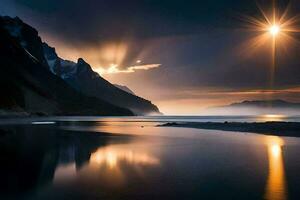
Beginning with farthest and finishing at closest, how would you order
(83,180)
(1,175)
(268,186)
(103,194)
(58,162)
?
(58,162) < (1,175) < (83,180) < (268,186) < (103,194)

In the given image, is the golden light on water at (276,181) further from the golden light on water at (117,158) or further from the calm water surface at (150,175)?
the golden light on water at (117,158)

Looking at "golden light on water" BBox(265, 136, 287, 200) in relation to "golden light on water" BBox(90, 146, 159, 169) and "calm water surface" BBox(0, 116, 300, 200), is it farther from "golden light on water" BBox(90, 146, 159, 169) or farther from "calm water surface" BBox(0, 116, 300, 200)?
"golden light on water" BBox(90, 146, 159, 169)

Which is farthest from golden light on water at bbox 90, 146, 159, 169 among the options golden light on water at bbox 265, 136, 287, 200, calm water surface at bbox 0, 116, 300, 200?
golden light on water at bbox 265, 136, 287, 200

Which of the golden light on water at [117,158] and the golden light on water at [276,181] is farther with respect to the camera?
the golden light on water at [117,158]

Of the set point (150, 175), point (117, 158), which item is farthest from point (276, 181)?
point (117, 158)

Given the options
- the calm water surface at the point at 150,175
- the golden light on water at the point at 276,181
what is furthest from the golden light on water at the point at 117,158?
the golden light on water at the point at 276,181

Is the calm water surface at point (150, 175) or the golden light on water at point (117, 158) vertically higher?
the golden light on water at point (117, 158)

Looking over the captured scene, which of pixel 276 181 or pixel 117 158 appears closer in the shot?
pixel 276 181

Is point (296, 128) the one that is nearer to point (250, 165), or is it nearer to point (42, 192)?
point (250, 165)

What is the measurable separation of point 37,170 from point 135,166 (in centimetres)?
953

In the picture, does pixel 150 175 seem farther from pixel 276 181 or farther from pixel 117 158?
pixel 117 158

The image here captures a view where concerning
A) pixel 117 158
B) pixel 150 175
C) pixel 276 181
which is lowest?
pixel 276 181

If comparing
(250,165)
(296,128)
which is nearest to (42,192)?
(250,165)

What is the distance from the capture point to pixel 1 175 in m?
31.1
